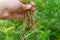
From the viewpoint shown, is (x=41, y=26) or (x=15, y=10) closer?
(x=15, y=10)

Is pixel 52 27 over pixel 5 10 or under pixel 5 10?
under

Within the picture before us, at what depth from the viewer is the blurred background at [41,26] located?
1728mm

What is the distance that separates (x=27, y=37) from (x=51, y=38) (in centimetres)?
22

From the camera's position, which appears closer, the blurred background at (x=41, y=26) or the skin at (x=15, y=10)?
the skin at (x=15, y=10)

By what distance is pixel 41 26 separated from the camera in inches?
71.1

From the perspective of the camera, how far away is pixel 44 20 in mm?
1815

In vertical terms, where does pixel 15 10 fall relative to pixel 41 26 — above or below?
above

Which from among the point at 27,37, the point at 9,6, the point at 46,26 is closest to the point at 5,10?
the point at 9,6

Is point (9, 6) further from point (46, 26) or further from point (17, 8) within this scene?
point (46, 26)

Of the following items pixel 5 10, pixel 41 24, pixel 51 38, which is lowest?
pixel 51 38

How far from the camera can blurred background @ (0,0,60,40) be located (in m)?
1.73

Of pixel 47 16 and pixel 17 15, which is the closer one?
pixel 17 15

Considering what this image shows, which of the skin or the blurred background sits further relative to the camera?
the blurred background

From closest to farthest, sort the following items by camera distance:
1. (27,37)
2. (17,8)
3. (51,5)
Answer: (17,8), (27,37), (51,5)
